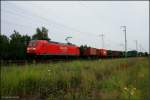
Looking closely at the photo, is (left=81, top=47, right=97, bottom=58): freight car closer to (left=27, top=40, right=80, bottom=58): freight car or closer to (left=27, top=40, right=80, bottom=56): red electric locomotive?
(left=27, top=40, right=80, bottom=56): red electric locomotive

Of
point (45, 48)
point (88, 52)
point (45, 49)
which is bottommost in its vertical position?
point (88, 52)

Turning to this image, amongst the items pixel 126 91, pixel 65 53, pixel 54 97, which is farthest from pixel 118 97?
pixel 65 53

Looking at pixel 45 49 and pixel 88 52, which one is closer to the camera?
pixel 45 49

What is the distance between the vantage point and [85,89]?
7223 millimetres

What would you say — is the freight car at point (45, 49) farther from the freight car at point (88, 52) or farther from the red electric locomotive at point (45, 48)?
the freight car at point (88, 52)

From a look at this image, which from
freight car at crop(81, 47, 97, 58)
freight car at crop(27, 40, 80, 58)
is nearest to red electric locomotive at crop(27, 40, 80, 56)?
freight car at crop(27, 40, 80, 58)

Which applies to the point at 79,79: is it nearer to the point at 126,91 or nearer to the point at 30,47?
the point at 126,91

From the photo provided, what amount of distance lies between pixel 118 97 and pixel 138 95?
2.01 ft

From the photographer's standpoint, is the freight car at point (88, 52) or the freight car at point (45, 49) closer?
the freight car at point (45, 49)

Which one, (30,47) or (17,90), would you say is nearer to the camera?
(17,90)

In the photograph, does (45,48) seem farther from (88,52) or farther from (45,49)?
(88,52)

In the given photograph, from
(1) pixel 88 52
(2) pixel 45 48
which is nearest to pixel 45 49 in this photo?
(2) pixel 45 48

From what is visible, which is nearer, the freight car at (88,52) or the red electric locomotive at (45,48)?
the red electric locomotive at (45,48)

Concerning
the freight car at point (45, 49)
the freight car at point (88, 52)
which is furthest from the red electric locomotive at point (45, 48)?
the freight car at point (88, 52)
